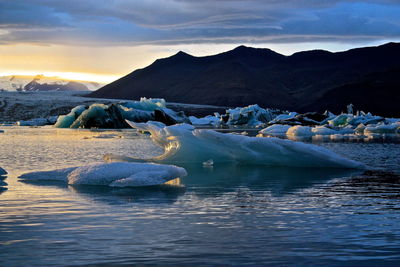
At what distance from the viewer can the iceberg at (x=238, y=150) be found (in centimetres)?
1412

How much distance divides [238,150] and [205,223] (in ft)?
26.5

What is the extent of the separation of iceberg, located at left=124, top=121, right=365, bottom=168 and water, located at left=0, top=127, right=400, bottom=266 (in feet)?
8.66

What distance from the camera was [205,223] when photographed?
6.81 m

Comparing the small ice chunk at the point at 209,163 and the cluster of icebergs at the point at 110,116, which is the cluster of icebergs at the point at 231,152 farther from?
the cluster of icebergs at the point at 110,116

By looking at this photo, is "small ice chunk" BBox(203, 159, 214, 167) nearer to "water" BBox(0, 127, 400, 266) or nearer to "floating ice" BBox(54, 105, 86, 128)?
"water" BBox(0, 127, 400, 266)

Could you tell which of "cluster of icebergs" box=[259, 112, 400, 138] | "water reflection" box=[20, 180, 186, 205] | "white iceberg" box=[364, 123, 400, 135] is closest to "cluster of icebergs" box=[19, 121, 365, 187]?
"water reflection" box=[20, 180, 186, 205]

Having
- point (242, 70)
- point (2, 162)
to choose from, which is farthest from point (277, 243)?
point (242, 70)

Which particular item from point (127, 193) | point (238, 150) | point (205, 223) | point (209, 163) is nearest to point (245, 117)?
point (209, 163)

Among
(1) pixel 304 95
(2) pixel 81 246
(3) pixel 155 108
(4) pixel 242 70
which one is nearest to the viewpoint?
(2) pixel 81 246

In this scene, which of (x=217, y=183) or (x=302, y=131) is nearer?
(x=217, y=183)

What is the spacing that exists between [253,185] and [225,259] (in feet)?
19.1

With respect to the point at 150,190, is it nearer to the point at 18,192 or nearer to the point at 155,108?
the point at 18,192

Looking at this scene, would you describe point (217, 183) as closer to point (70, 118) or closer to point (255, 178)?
point (255, 178)

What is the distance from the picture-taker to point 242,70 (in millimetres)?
197875
